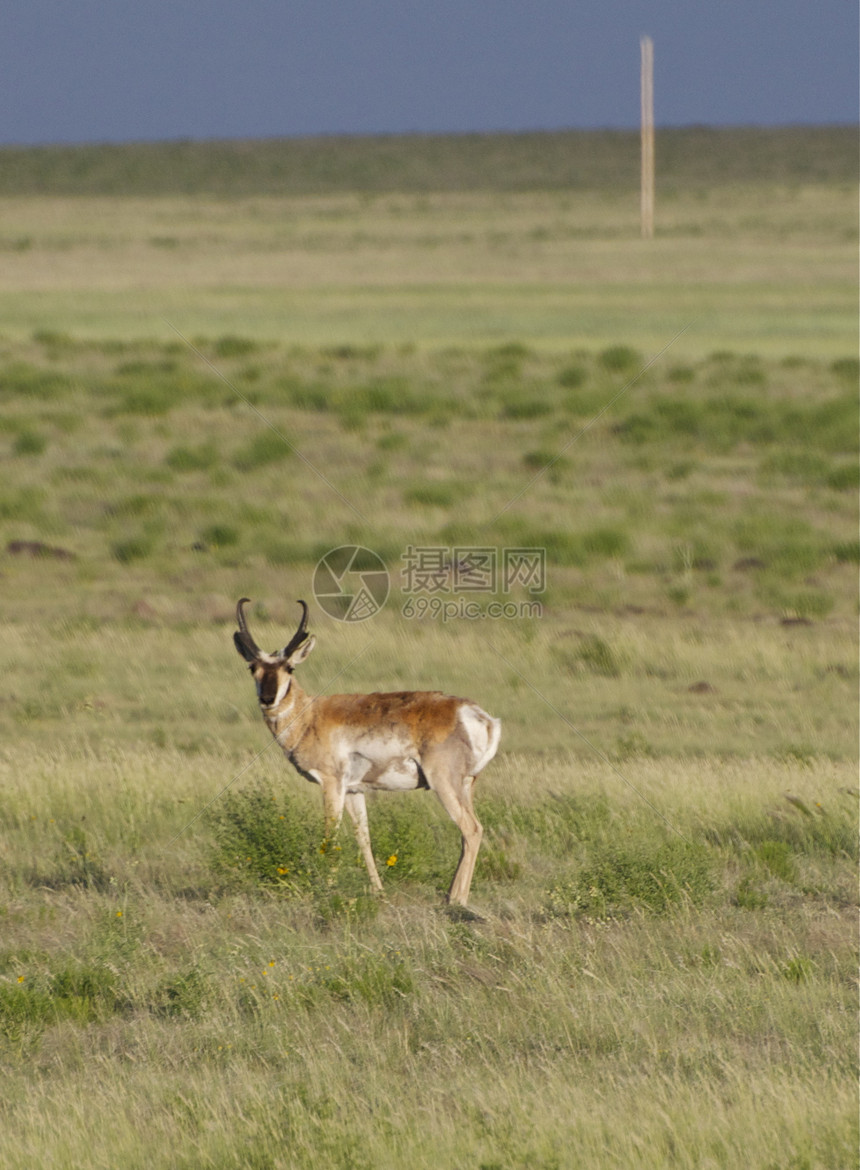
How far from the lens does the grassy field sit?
234 inches

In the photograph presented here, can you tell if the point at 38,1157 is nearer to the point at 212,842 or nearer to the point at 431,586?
the point at 212,842

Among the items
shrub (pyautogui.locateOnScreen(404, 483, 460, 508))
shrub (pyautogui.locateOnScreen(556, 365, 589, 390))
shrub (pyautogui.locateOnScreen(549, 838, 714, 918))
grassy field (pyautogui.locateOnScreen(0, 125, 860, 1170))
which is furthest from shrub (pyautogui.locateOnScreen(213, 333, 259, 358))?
shrub (pyautogui.locateOnScreen(549, 838, 714, 918))

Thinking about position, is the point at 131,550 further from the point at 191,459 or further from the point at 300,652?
the point at 300,652

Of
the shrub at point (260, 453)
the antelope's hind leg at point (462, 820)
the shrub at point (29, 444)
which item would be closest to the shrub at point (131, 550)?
the shrub at point (260, 453)

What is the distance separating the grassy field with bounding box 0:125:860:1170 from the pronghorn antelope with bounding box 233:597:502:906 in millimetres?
672

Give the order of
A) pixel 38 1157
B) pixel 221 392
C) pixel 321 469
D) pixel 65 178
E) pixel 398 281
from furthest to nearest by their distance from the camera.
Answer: pixel 65 178 < pixel 398 281 < pixel 221 392 < pixel 321 469 < pixel 38 1157

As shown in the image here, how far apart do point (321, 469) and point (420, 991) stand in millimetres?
21923

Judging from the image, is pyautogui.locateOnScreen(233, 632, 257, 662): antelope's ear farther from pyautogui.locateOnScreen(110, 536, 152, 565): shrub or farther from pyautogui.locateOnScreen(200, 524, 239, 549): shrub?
pyautogui.locateOnScreen(200, 524, 239, 549): shrub

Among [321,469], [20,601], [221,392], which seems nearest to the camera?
[20,601]

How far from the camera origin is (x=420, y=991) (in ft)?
22.7

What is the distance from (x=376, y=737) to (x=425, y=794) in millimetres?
2747

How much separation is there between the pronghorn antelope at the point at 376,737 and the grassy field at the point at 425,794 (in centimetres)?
67

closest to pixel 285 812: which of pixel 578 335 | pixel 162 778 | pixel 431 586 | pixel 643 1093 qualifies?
pixel 162 778

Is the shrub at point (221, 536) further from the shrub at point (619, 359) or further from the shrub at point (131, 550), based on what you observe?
the shrub at point (619, 359)
